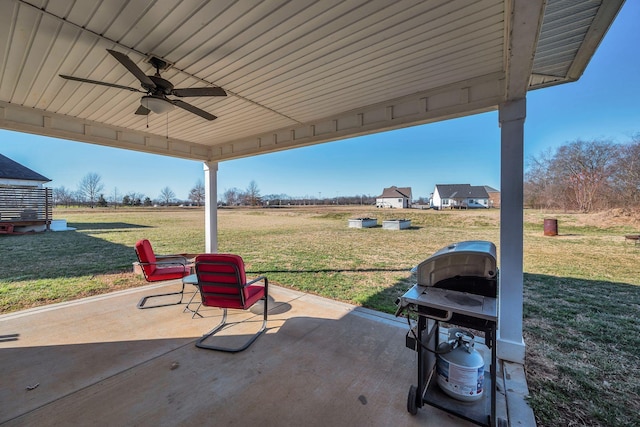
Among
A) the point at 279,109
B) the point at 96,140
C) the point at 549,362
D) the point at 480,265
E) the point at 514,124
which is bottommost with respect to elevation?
the point at 549,362

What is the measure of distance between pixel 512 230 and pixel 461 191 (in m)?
46.8

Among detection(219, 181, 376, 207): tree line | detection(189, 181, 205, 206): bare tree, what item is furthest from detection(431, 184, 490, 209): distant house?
detection(189, 181, 205, 206): bare tree

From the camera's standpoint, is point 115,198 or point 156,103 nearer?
point 156,103

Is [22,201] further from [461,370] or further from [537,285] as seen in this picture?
[537,285]

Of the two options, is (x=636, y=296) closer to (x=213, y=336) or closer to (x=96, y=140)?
(x=213, y=336)

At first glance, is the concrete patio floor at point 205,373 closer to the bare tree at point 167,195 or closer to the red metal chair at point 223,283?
the red metal chair at point 223,283

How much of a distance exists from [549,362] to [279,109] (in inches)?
167

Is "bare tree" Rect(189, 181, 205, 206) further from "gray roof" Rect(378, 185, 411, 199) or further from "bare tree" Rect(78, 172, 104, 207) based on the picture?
"gray roof" Rect(378, 185, 411, 199)

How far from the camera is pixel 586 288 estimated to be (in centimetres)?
458

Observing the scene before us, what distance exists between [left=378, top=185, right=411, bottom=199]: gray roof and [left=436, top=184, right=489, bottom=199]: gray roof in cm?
568

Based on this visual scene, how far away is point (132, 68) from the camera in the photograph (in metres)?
2.11

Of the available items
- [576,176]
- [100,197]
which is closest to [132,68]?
[576,176]

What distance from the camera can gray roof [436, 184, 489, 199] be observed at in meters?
42.8

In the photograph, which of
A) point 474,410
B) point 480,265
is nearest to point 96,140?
point 480,265
